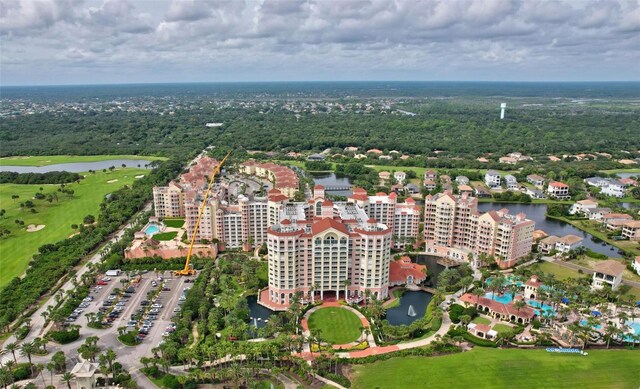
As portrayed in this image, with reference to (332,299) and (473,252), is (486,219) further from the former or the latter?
(332,299)

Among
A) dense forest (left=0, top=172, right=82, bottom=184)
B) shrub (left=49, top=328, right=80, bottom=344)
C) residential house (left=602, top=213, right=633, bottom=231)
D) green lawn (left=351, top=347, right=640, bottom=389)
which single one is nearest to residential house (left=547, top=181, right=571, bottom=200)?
residential house (left=602, top=213, right=633, bottom=231)

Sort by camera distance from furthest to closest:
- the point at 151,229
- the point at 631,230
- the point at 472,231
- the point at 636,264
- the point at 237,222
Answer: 1. the point at 151,229
2. the point at 631,230
3. the point at 237,222
4. the point at 472,231
5. the point at 636,264

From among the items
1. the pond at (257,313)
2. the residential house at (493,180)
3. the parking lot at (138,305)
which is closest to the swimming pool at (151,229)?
the parking lot at (138,305)

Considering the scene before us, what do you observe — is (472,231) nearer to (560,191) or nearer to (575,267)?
(575,267)

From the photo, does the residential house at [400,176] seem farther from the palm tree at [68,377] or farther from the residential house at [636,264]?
the palm tree at [68,377]

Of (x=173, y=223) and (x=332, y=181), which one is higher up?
(x=173, y=223)

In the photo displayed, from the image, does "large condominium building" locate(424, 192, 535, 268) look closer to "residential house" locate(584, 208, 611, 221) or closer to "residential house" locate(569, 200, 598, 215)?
"residential house" locate(584, 208, 611, 221)

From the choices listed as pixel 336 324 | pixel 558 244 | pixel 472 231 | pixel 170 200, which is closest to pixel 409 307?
pixel 336 324

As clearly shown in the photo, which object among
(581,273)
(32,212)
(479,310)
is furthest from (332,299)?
(32,212)
